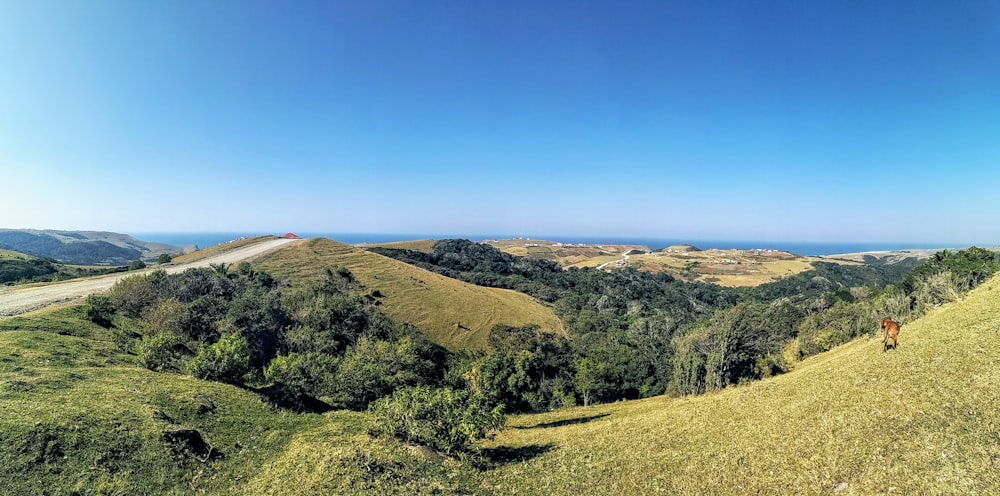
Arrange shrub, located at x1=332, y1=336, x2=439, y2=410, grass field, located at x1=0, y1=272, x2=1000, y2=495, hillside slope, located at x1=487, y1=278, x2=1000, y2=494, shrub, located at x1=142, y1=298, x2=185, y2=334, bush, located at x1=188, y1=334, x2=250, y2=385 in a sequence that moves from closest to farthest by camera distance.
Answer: hillside slope, located at x1=487, y1=278, x2=1000, y2=494 → grass field, located at x1=0, y1=272, x2=1000, y2=495 → bush, located at x1=188, y1=334, x2=250, y2=385 → shrub, located at x1=332, y1=336, x2=439, y2=410 → shrub, located at x1=142, y1=298, x2=185, y2=334

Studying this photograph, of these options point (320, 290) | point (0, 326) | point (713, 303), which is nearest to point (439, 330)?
point (320, 290)

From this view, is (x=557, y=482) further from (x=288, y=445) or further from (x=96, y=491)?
(x=96, y=491)

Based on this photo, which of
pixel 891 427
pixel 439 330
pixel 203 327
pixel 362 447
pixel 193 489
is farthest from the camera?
pixel 439 330

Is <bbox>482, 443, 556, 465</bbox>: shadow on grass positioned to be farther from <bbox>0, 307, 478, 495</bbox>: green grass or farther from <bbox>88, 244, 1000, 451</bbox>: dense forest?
<bbox>0, 307, 478, 495</bbox>: green grass

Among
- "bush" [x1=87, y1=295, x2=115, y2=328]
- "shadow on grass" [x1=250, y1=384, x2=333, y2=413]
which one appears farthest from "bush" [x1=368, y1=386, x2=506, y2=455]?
"bush" [x1=87, y1=295, x2=115, y2=328]

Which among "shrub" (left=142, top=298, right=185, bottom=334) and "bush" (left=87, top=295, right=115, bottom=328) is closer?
"bush" (left=87, top=295, right=115, bottom=328)

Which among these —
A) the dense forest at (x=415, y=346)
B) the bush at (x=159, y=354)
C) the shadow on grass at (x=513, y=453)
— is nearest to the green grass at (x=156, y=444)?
the shadow on grass at (x=513, y=453)

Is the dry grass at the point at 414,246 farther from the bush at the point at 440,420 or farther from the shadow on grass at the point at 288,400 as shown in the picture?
the bush at the point at 440,420

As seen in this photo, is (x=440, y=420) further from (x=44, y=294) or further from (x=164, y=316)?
(x=44, y=294)
